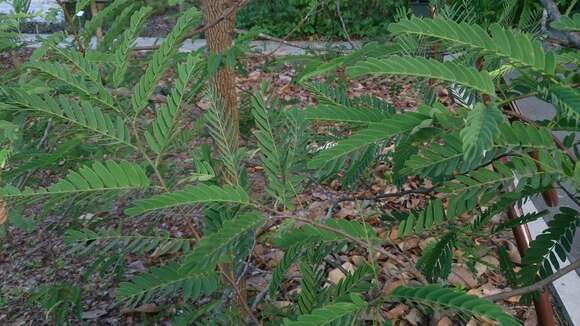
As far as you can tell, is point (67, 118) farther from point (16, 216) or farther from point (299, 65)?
point (299, 65)

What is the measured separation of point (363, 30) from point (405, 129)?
6773 mm

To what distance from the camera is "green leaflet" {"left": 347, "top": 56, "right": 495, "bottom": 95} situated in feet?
2.53

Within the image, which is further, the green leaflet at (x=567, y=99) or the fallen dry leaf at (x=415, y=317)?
the fallen dry leaf at (x=415, y=317)

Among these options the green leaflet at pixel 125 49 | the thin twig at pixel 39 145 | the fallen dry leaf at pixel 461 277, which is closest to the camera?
the green leaflet at pixel 125 49

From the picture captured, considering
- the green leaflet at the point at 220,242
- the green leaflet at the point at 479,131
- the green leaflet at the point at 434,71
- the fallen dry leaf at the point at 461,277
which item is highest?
the green leaflet at the point at 434,71

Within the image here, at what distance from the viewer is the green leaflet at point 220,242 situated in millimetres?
788

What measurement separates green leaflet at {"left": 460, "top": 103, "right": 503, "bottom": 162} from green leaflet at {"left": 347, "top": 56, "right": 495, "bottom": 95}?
6cm

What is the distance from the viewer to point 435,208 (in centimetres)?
106

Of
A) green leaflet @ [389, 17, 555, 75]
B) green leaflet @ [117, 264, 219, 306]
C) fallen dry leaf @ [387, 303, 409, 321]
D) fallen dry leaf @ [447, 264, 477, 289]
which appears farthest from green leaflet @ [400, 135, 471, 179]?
fallen dry leaf @ [447, 264, 477, 289]

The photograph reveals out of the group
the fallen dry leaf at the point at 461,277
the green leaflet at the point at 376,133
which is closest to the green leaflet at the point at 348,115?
the green leaflet at the point at 376,133

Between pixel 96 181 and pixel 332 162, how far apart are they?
1.08 feet

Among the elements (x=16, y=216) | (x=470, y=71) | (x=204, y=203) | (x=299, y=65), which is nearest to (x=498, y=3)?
(x=299, y=65)

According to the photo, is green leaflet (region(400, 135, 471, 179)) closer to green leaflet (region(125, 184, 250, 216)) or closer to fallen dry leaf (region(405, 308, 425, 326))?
green leaflet (region(125, 184, 250, 216))

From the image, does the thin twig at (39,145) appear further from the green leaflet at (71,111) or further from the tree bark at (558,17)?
the tree bark at (558,17)
